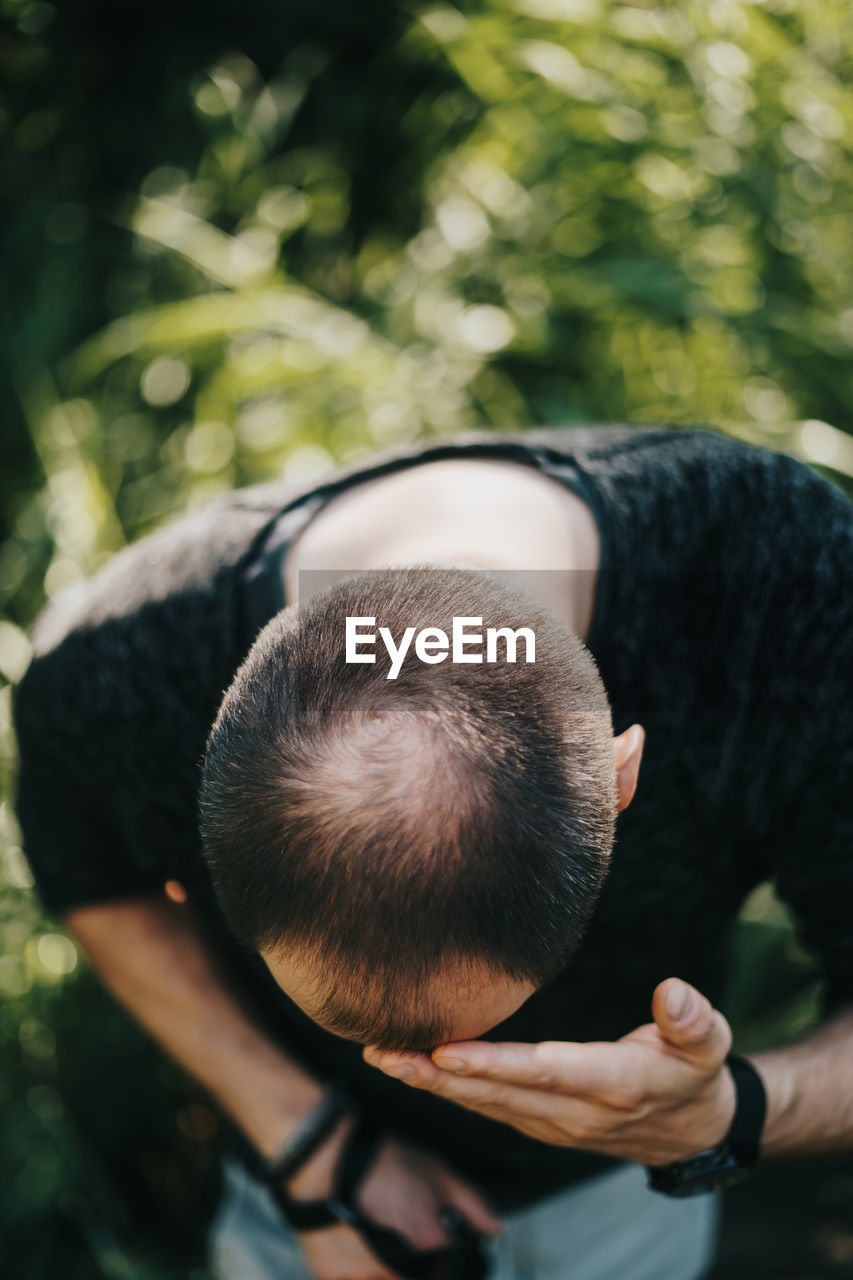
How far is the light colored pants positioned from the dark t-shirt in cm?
18

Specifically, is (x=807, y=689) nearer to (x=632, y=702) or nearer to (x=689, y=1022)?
(x=632, y=702)

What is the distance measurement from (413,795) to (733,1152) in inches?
22.4

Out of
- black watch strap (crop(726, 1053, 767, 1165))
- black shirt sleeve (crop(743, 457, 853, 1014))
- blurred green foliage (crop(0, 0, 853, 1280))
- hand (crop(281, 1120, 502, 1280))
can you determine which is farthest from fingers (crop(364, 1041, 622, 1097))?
blurred green foliage (crop(0, 0, 853, 1280))

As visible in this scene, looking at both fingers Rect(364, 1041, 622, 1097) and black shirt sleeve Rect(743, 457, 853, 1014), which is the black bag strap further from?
black shirt sleeve Rect(743, 457, 853, 1014)

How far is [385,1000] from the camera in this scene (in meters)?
0.65

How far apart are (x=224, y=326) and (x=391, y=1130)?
4.80 ft

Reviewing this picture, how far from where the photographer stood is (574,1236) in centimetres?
127

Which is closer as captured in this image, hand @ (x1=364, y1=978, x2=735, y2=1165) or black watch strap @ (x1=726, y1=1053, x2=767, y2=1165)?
hand @ (x1=364, y1=978, x2=735, y2=1165)

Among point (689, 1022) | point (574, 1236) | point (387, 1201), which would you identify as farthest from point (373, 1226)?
point (689, 1022)

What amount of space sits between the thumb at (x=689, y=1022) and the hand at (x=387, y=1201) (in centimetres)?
54

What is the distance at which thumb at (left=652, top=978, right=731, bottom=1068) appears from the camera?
27.7 inches

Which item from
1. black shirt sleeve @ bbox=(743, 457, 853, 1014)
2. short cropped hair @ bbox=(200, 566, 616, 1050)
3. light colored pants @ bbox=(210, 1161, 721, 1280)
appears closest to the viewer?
short cropped hair @ bbox=(200, 566, 616, 1050)

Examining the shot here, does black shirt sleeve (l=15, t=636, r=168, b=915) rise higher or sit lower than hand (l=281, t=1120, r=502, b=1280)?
higher

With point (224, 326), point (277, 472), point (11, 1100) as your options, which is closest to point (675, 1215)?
point (11, 1100)
